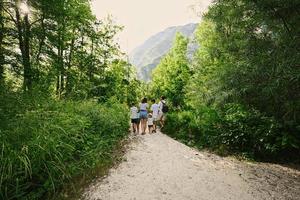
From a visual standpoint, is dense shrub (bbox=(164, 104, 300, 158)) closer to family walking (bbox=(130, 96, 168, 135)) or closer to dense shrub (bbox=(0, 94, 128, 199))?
family walking (bbox=(130, 96, 168, 135))

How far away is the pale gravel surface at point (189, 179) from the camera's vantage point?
583 cm

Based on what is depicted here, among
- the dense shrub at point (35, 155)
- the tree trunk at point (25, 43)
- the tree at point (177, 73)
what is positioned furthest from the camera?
the tree at point (177, 73)

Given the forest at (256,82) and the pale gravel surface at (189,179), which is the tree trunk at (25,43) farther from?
the forest at (256,82)

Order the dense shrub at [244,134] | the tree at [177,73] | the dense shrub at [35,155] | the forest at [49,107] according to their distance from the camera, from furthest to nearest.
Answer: the tree at [177,73] → the dense shrub at [244,134] → the forest at [49,107] → the dense shrub at [35,155]

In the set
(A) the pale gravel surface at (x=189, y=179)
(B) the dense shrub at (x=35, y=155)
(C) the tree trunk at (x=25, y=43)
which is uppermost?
(C) the tree trunk at (x=25, y=43)

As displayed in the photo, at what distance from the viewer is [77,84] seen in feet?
59.1

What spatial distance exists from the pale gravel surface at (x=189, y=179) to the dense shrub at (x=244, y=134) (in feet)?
2.52

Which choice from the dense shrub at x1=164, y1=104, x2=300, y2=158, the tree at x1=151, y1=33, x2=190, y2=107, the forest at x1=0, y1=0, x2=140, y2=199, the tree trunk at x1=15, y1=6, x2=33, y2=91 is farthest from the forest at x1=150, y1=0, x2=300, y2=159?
the tree at x1=151, y1=33, x2=190, y2=107

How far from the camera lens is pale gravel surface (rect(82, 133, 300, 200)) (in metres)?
5.83

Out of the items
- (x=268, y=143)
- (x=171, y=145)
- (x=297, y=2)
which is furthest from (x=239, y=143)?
(x=297, y=2)

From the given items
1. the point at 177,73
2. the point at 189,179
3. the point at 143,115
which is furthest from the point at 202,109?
the point at 177,73

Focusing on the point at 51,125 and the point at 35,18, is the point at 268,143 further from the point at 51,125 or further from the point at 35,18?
the point at 35,18

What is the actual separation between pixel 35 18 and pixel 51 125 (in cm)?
1192

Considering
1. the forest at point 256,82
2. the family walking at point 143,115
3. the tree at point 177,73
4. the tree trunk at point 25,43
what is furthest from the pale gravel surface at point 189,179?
the tree at point 177,73
